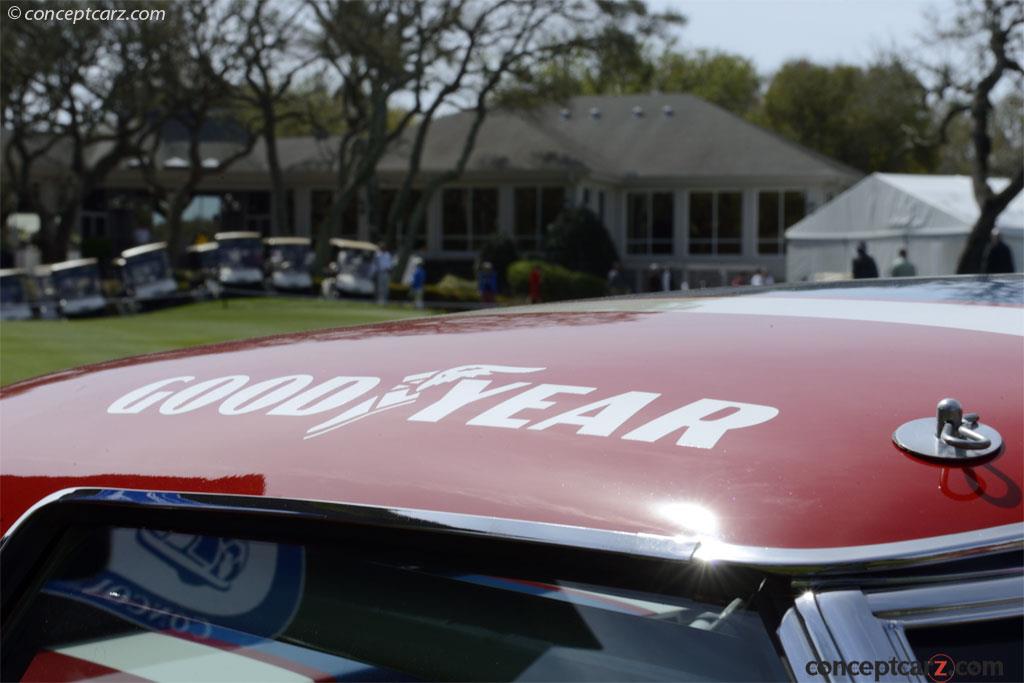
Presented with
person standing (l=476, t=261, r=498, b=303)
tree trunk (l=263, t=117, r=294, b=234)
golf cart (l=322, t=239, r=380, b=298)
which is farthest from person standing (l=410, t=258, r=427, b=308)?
tree trunk (l=263, t=117, r=294, b=234)

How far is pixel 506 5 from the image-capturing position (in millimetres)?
35625

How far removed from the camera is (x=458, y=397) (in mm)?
1676

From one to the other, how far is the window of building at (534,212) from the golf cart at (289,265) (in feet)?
41.1

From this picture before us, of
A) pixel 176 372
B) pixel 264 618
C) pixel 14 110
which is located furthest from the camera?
pixel 14 110

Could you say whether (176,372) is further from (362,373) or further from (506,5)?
(506,5)

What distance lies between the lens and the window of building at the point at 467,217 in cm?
4522

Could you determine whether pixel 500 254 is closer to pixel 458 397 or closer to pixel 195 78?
pixel 195 78

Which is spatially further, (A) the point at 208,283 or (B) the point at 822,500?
(A) the point at 208,283

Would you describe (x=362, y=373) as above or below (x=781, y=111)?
below

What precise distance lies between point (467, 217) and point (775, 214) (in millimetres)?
11229

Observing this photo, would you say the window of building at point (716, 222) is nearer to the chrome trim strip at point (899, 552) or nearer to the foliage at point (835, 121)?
the foliage at point (835, 121)

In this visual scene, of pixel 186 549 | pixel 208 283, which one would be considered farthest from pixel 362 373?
pixel 208 283

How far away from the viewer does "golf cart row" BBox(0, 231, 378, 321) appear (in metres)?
23.8

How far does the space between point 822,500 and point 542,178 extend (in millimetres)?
43054
